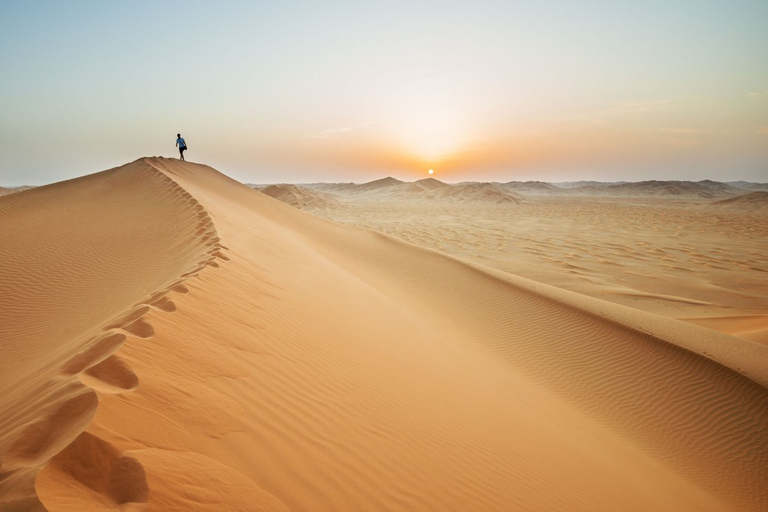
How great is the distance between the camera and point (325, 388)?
3037mm

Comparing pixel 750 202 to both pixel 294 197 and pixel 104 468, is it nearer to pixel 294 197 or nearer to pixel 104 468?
pixel 294 197

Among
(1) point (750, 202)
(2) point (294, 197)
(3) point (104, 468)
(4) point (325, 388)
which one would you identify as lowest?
(4) point (325, 388)

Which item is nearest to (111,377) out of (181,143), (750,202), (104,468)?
(104,468)

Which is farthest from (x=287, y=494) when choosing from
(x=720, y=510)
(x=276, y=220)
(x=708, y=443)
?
(x=276, y=220)

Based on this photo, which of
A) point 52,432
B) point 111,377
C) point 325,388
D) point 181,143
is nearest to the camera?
point 52,432

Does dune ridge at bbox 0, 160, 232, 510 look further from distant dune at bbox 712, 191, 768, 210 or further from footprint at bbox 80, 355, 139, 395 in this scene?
distant dune at bbox 712, 191, 768, 210

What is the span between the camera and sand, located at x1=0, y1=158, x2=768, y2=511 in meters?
1.76

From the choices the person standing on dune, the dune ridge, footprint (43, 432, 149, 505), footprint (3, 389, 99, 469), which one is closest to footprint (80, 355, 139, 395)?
the dune ridge

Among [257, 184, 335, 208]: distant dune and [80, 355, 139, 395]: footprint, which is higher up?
[257, 184, 335, 208]: distant dune

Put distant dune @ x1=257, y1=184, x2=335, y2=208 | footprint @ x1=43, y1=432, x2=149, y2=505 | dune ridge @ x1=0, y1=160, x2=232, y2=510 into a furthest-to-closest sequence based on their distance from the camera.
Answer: distant dune @ x1=257, y1=184, x2=335, y2=208
dune ridge @ x1=0, y1=160, x2=232, y2=510
footprint @ x1=43, y1=432, x2=149, y2=505

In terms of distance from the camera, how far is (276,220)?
46.6 feet

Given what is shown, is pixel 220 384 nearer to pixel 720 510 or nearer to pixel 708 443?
pixel 720 510

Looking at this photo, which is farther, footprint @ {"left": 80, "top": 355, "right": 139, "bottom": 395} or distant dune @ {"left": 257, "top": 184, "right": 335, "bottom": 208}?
distant dune @ {"left": 257, "top": 184, "right": 335, "bottom": 208}

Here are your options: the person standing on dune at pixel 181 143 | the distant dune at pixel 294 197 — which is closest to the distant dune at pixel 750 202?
the distant dune at pixel 294 197
